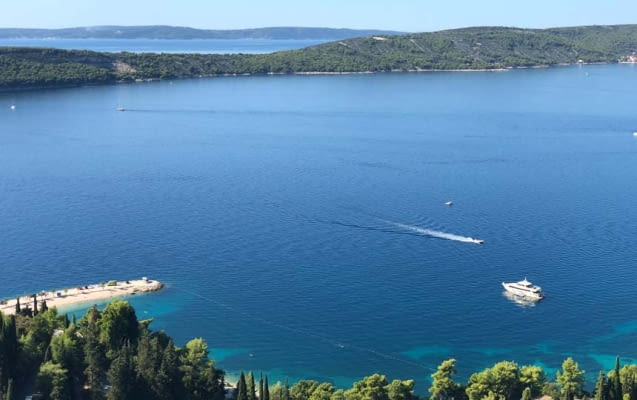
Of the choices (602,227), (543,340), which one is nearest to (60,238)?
(543,340)

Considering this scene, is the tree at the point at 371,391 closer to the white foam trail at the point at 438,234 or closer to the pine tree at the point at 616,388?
the pine tree at the point at 616,388

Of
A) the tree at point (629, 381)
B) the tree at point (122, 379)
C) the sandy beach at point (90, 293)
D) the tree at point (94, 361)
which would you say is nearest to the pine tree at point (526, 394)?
the tree at point (629, 381)

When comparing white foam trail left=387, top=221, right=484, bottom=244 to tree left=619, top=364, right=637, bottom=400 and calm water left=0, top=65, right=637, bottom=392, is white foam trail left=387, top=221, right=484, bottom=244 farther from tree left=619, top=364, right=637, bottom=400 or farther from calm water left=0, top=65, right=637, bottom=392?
tree left=619, top=364, right=637, bottom=400

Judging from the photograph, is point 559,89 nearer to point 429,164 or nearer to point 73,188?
point 429,164

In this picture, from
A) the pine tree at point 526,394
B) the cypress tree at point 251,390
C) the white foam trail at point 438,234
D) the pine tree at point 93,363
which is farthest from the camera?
the white foam trail at point 438,234

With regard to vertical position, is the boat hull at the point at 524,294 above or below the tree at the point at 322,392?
above
